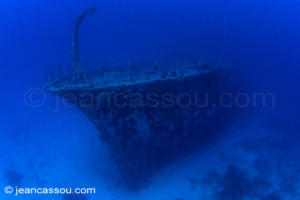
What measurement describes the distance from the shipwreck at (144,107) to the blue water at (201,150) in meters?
1.49

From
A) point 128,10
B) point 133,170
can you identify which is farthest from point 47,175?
point 128,10

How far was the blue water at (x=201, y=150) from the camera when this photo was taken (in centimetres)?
996

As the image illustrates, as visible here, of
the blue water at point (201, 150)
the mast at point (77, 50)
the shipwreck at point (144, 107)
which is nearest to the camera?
the shipwreck at point (144, 107)

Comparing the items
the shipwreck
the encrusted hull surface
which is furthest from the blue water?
the shipwreck

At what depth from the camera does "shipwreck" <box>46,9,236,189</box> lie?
22.0 ft

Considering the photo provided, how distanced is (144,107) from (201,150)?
16.4 feet

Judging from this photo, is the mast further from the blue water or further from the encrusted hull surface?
the blue water

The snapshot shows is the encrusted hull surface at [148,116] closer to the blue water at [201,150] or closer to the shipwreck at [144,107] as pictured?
the shipwreck at [144,107]

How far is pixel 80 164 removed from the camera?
12.7m

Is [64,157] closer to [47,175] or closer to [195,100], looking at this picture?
[47,175]

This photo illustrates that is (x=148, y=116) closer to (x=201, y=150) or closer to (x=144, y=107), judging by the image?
(x=144, y=107)

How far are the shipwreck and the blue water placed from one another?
4.90 feet

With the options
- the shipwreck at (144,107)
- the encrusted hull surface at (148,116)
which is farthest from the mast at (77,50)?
the encrusted hull surface at (148,116)

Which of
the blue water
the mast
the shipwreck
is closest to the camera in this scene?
the shipwreck
